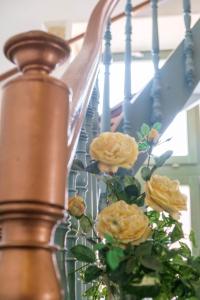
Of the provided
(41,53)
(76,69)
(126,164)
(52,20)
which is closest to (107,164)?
(126,164)

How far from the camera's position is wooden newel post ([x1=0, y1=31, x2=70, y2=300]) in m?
0.48

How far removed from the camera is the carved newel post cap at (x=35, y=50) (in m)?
0.56

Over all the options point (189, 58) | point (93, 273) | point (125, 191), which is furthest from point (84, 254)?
point (189, 58)

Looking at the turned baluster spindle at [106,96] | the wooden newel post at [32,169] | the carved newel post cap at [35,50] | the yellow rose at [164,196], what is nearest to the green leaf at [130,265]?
the yellow rose at [164,196]

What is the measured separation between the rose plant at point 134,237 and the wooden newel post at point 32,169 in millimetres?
224

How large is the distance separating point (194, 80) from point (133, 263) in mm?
1240

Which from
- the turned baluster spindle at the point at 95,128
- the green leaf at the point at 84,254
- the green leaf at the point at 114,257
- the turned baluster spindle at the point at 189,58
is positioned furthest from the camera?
the turned baluster spindle at the point at 189,58

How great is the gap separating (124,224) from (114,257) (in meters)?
0.07

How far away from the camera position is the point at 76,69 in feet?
2.91

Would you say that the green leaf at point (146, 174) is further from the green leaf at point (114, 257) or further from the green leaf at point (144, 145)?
the green leaf at point (114, 257)

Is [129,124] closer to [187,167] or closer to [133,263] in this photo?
[133,263]

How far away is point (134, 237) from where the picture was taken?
74 centimetres

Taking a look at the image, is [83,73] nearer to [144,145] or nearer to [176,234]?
[144,145]

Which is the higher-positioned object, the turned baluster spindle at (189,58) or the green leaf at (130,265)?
the turned baluster spindle at (189,58)
